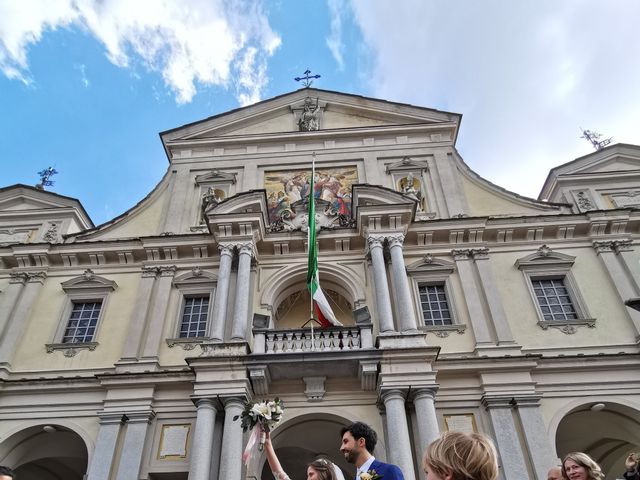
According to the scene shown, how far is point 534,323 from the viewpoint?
1470 centimetres

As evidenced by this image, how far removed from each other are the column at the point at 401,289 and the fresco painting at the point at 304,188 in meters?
2.69

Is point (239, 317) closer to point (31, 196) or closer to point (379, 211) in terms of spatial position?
point (379, 211)

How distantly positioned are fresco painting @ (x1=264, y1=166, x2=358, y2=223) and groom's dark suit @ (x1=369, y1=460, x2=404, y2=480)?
1333 centimetres

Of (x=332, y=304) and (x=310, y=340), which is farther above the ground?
(x=332, y=304)

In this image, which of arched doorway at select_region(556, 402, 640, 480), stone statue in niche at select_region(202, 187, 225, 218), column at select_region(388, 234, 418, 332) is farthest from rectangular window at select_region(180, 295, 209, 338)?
arched doorway at select_region(556, 402, 640, 480)

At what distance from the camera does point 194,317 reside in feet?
51.8

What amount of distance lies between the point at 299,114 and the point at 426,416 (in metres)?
13.8

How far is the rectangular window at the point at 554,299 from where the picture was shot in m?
15.0

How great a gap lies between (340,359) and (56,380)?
8.12m

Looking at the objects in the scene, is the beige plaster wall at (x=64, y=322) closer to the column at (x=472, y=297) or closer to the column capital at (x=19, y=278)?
the column capital at (x=19, y=278)

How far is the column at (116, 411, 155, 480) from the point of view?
12172 mm

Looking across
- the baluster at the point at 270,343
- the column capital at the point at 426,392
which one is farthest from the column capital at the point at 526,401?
the baluster at the point at 270,343

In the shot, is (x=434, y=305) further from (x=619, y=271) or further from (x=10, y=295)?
(x=10, y=295)

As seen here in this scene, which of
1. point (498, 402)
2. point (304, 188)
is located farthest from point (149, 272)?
point (498, 402)
